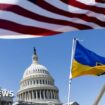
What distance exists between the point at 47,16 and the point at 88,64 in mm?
2864

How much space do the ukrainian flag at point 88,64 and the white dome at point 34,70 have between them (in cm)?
13259

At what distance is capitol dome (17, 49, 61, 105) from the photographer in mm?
140250

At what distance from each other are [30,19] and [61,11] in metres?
0.79

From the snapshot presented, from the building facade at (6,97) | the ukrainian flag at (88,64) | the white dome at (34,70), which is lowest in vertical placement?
the ukrainian flag at (88,64)

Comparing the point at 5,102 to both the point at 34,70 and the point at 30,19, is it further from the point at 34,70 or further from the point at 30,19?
the point at 30,19

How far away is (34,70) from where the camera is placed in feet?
478

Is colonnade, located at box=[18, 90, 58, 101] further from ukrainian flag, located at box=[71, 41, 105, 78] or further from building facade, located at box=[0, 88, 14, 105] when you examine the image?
ukrainian flag, located at box=[71, 41, 105, 78]

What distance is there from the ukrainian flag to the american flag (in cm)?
210

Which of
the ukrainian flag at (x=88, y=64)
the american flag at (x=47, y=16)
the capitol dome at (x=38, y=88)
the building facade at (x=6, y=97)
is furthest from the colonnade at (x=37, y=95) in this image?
the american flag at (x=47, y=16)

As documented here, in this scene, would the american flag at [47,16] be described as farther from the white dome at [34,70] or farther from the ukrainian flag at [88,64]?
the white dome at [34,70]

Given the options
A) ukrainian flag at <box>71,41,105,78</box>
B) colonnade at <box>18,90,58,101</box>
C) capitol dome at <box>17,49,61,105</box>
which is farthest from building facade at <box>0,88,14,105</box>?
ukrainian flag at <box>71,41,105,78</box>

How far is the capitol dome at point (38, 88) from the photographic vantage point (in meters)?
140

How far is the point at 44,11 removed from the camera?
8.95 metres

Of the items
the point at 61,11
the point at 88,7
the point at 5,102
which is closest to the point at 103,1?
the point at 88,7
